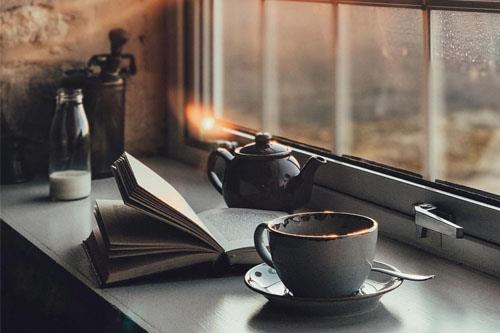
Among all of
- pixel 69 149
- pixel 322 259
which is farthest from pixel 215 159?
pixel 322 259

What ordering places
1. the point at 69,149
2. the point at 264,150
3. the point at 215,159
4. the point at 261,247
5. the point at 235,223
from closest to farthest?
1. the point at 261,247
2. the point at 235,223
3. the point at 264,150
4. the point at 215,159
5. the point at 69,149

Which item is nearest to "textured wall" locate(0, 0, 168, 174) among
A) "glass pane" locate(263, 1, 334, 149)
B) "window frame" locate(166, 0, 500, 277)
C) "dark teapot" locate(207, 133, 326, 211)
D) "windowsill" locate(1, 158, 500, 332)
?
"window frame" locate(166, 0, 500, 277)

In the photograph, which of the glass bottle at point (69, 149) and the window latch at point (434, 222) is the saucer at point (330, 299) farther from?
the glass bottle at point (69, 149)

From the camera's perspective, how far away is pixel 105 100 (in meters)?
2.05

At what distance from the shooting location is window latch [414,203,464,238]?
1.36 metres

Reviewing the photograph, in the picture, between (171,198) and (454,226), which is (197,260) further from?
(454,226)

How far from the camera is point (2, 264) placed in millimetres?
1859

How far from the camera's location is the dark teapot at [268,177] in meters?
1.57

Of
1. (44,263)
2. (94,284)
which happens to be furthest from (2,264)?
(94,284)

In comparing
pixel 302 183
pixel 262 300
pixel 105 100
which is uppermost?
pixel 105 100

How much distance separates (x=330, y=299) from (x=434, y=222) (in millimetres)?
318

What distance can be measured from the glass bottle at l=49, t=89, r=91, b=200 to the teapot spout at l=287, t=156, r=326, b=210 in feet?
1.75

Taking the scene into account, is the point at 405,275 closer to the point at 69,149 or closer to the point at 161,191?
the point at 161,191

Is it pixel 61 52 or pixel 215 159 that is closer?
pixel 215 159
